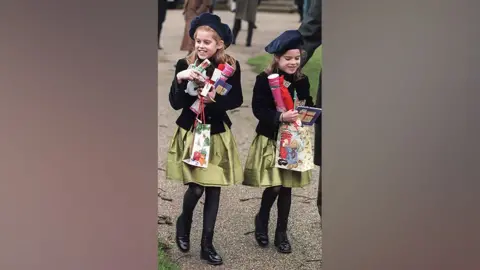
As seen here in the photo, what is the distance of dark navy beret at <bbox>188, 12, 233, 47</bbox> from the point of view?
2.37m

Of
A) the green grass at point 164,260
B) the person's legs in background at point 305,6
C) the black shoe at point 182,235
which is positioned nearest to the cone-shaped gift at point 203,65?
the person's legs in background at point 305,6

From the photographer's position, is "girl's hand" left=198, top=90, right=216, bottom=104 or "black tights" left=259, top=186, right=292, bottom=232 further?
"black tights" left=259, top=186, right=292, bottom=232

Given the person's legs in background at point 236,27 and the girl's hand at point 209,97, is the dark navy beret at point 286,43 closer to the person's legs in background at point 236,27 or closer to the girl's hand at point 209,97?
the person's legs in background at point 236,27

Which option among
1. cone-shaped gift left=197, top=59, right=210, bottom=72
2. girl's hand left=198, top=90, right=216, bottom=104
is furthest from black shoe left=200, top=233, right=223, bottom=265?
cone-shaped gift left=197, top=59, right=210, bottom=72

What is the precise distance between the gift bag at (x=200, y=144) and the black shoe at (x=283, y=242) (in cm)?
42

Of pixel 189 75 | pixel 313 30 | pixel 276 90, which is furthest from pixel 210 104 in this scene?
pixel 313 30

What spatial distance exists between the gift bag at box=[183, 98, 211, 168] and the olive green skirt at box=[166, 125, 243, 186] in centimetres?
2

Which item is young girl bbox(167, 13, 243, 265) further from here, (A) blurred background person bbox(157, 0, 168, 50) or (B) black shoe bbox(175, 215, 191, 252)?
(A) blurred background person bbox(157, 0, 168, 50)

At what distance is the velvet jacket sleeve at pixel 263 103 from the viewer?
8.08 feet

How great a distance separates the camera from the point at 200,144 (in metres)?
2.40

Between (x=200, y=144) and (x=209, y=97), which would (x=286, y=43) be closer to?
(x=209, y=97)
